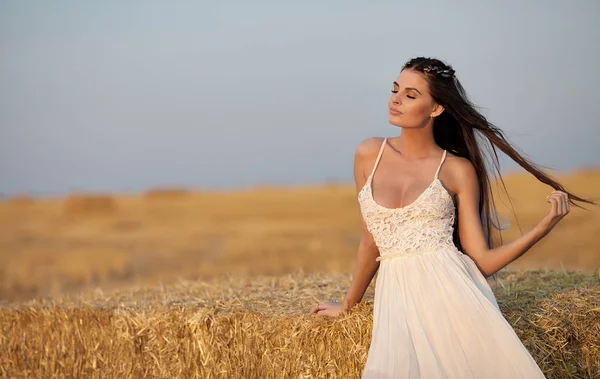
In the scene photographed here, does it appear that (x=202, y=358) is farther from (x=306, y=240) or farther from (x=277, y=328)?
(x=306, y=240)

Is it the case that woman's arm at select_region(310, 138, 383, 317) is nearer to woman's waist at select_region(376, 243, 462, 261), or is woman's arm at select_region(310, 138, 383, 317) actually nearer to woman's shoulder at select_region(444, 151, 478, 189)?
woman's waist at select_region(376, 243, 462, 261)

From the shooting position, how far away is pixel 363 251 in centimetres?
415

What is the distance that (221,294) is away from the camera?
→ 4.99m

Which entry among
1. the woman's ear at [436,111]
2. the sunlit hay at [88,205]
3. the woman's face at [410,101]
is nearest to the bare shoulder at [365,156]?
the woman's face at [410,101]

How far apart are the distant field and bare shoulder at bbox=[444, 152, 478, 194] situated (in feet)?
9.18

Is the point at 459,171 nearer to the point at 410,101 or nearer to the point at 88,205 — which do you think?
the point at 410,101

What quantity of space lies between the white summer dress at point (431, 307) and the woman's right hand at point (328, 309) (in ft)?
1.17

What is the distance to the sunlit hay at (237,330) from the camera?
13.4 ft

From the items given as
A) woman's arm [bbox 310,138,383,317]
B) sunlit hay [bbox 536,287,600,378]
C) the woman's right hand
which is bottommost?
sunlit hay [bbox 536,287,600,378]

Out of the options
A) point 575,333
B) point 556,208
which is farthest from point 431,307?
point 575,333

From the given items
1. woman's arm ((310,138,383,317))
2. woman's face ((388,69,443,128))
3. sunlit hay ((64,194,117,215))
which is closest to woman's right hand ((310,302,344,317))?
woman's arm ((310,138,383,317))

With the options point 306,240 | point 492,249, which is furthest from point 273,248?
point 492,249

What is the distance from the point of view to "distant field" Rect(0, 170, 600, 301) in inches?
495

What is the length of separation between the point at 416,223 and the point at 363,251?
402 mm
